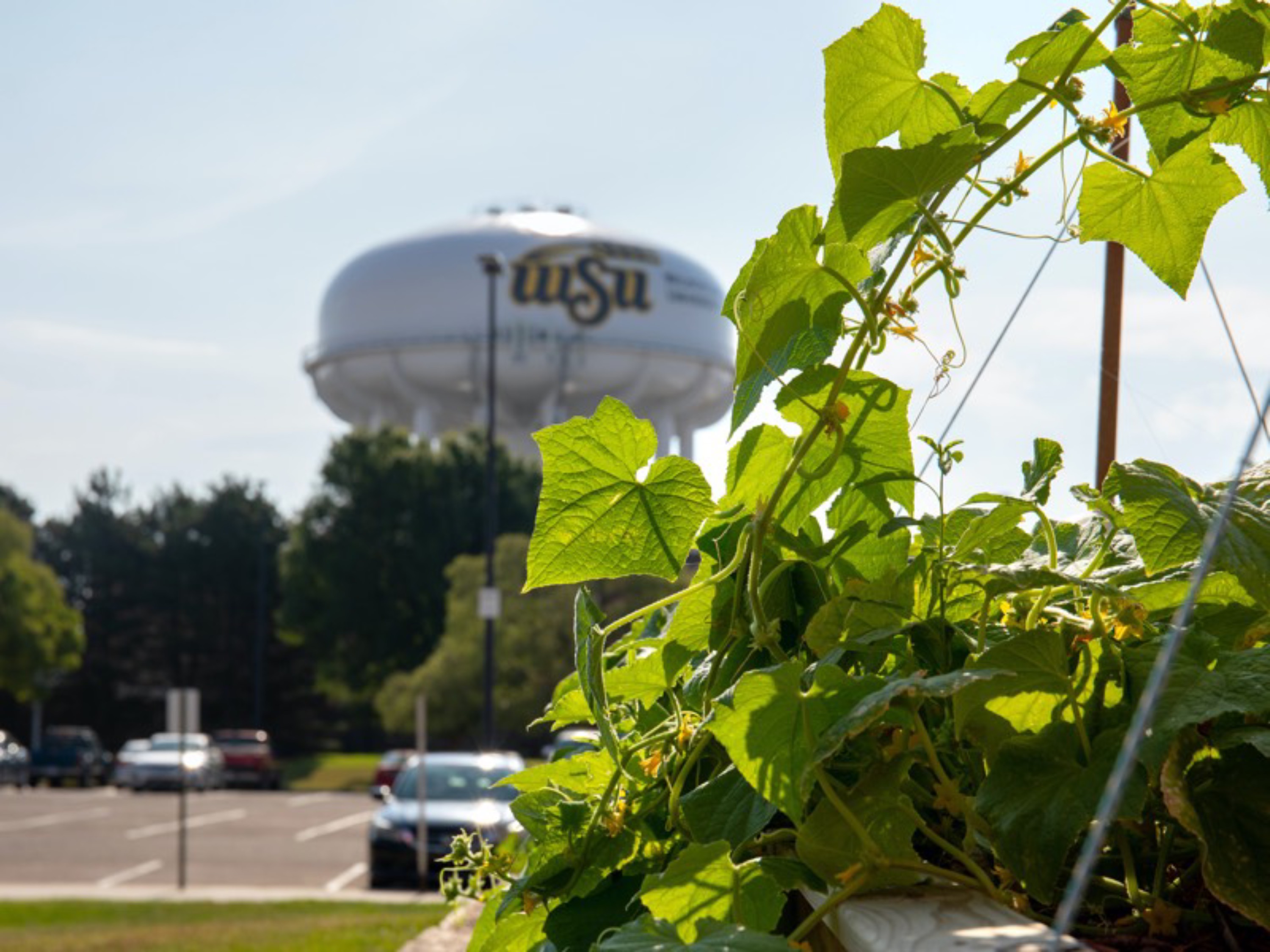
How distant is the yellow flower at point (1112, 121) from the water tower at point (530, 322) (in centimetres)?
3861

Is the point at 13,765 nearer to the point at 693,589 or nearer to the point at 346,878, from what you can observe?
the point at 346,878

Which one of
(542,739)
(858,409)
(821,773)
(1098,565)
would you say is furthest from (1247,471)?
(542,739)

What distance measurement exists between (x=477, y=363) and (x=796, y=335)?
40.8 metres

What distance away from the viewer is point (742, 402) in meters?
0.92

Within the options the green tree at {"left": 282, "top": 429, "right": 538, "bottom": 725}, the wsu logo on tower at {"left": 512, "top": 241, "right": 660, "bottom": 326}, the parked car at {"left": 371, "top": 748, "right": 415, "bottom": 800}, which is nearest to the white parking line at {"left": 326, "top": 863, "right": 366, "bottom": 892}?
the parked car at {"left": 371, "top": 748, "right": 415, "bottom": 800}

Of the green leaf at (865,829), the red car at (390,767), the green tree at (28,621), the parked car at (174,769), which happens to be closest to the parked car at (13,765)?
the green tree at (28,621)

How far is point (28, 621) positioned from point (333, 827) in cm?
1692

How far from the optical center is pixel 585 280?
135 ft

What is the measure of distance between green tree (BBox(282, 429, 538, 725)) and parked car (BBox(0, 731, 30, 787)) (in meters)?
8.37

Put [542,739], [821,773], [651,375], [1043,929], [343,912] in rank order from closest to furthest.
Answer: [1043,929]
[821,773]
[343,912]
[542,739]
[651,375]

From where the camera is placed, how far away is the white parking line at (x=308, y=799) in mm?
28469

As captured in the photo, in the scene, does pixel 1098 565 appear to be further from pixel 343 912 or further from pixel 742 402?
pixel 343 912

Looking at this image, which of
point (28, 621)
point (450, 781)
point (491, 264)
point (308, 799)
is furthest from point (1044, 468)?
point (28, 621)

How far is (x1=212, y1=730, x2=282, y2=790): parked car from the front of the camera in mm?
35562
